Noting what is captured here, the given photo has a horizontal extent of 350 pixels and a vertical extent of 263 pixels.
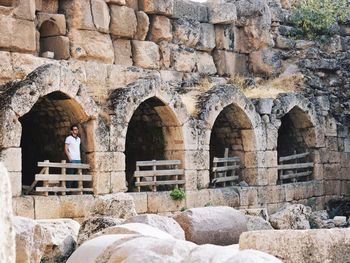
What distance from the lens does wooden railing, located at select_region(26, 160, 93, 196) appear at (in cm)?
1512

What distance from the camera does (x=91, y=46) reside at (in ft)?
62.0

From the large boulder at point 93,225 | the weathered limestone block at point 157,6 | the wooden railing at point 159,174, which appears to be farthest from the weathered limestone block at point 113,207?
the weathered limestone block at point 157,6

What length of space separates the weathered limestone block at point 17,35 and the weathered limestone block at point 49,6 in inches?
45.7

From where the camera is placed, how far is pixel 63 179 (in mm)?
15438

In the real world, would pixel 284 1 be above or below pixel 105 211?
above

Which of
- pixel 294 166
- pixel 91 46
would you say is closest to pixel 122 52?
pixel 91 46

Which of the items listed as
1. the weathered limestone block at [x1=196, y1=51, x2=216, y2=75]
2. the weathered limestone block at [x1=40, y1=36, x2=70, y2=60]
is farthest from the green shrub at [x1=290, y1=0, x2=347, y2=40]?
the weathered limestone block at [x1=40, y1=36, x2=70, y2=60]

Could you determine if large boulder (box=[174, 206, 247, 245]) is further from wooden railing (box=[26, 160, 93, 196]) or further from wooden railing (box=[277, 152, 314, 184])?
wooden railing (box=[277, 152, 314, 184])

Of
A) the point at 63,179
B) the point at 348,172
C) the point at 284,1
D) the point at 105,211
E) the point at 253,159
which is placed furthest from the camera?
the point at 284,1

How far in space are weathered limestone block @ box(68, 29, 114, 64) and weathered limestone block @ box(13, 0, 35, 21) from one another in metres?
1.46

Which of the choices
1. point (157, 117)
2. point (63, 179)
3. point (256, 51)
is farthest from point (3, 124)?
point (256, 51)

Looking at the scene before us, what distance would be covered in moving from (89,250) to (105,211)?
5558 millimetres

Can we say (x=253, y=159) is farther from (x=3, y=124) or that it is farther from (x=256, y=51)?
(x=3, y=124)

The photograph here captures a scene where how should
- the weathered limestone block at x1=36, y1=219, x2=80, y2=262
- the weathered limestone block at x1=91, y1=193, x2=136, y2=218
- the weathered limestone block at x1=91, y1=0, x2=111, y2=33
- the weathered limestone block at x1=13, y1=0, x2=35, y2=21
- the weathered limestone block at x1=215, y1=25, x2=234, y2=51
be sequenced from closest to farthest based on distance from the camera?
1. the weathered limestone block at x1=36, y1=219, x2=80, y2=262
2. the weathered limestone block at x1=91, y1=193, x2=136, y2=218
3. the weathered limestone block at x1=13, y1=0, x2=35, y2=21
4. the weathered limestone block at x1=91, y1=0, x2=111, y2=33
5. the weathered limestone block at x1=215, y1=25, x2=234, y2=51
